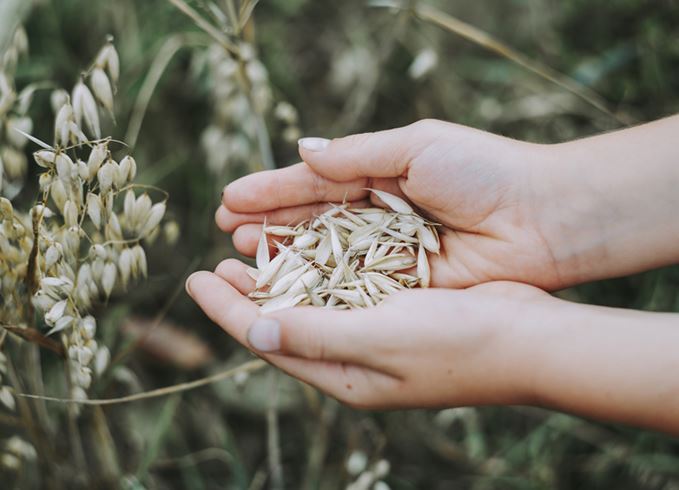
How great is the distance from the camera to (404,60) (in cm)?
192

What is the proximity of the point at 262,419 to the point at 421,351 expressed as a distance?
35.0 inches

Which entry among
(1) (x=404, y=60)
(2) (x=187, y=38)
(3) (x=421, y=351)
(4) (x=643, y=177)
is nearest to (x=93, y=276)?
(3) (x=421, y=351)

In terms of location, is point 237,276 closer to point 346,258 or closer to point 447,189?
point 346,258

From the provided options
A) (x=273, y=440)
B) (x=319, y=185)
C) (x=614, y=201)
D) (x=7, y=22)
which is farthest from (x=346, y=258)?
(x=7, y=22)

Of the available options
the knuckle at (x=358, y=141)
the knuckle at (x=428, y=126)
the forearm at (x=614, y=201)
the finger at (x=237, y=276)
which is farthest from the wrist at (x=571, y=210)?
the finger at (x=237, y=276)

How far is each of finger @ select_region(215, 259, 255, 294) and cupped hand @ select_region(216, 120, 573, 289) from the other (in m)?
0.08

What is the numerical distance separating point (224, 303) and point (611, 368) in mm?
607

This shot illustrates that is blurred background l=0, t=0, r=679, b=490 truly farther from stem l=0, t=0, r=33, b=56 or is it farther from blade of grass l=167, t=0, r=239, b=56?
stem l=0, t=0, r=33, b=56

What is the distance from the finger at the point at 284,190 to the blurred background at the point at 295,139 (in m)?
0.12

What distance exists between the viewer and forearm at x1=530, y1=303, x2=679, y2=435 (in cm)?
91

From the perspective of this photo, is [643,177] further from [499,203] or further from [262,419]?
[262,419]

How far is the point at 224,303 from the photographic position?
3.41ft

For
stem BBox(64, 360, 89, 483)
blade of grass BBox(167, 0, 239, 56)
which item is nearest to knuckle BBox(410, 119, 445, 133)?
blade of grass BBox(167, 0, 239, 56)

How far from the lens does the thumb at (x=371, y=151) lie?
1.14 metres
